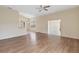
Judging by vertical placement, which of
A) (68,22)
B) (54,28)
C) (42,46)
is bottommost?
(42,46)

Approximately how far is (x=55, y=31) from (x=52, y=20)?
2.34 feet

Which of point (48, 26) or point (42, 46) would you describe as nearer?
point (42, 46)

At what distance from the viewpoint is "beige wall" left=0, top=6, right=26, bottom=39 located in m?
6.33

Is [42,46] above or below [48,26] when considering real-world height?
below

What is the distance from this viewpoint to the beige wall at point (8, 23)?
633 cm

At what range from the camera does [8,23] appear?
6863mm

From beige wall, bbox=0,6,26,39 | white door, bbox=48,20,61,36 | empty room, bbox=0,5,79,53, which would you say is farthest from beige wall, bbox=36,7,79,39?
beige wall, bbox=0,6,26,39

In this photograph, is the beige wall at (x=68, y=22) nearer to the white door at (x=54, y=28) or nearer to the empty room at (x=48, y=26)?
the empty room at (x=48, y=26)

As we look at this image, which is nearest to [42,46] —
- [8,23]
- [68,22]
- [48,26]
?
[48,26]

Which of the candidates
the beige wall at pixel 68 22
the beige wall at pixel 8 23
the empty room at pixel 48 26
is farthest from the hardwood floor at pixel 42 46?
the beige wall at pixel 8 23

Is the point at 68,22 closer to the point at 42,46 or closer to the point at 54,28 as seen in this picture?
the point at 54,28
